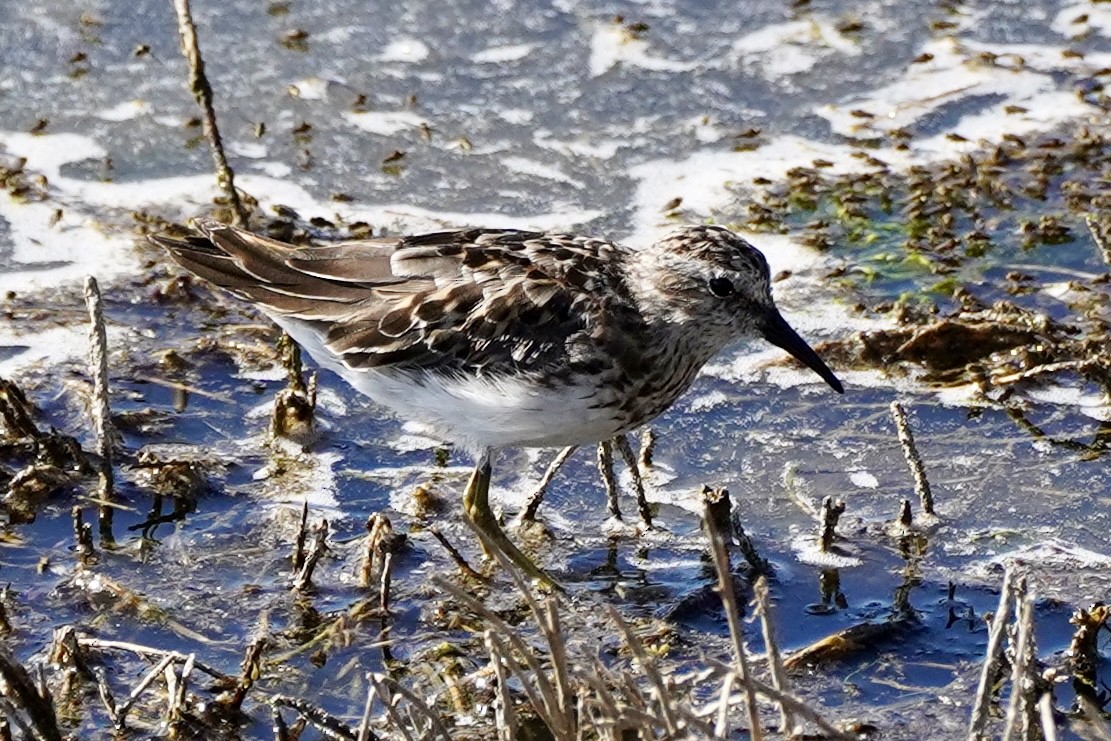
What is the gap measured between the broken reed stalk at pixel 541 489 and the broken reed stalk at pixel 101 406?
1.65 metres

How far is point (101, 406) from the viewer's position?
6.65m

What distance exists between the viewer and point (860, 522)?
6.84 metres

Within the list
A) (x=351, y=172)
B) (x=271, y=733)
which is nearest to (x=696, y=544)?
(x=271, y=733)

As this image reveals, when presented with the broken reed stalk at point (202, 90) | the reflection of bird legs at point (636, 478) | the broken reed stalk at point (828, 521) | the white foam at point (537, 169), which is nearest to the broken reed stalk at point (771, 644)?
the broken reed stalk at point (828, 521)

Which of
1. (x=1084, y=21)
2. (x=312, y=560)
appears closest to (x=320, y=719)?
(x=312, y=560)

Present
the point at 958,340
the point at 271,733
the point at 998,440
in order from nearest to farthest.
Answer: the point at 271,733 < the point at 998,440 < the point at 958,340

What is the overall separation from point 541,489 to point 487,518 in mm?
258

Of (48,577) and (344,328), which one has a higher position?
(344,328)

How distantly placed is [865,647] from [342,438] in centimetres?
267

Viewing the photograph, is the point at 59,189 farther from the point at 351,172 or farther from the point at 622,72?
the point at 622,72

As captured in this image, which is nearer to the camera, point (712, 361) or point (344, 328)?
point (344, 328)

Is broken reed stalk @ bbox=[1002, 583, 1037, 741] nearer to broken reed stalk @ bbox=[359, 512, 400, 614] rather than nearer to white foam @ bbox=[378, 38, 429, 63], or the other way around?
broken reed stalk @ bbox=[359, 512, 400, 614]

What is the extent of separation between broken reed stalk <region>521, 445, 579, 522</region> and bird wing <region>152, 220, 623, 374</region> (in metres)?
0.46

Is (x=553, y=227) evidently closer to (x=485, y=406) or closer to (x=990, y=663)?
(x=485, y=406)
